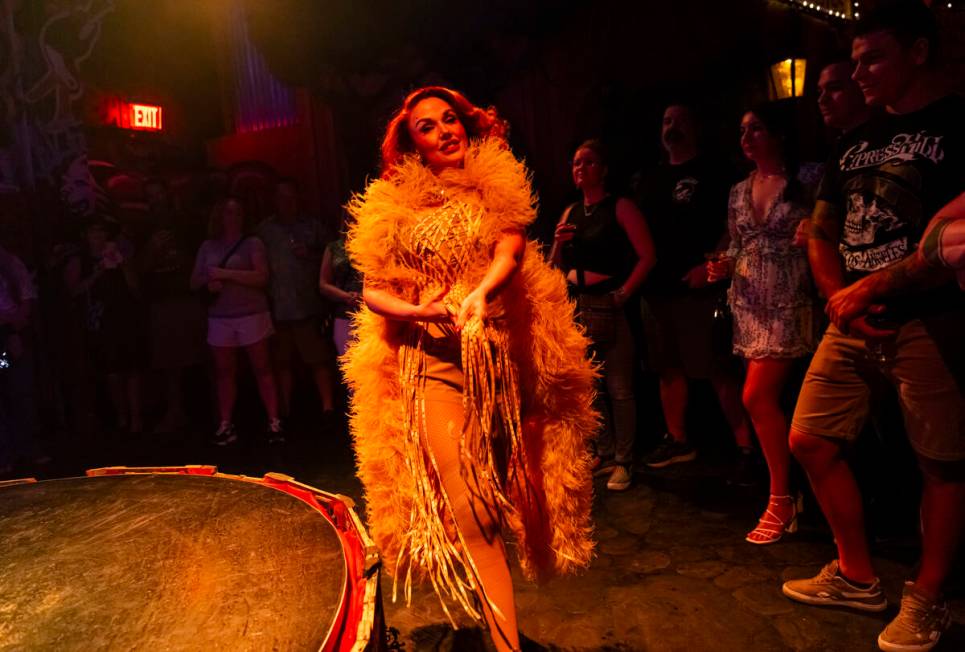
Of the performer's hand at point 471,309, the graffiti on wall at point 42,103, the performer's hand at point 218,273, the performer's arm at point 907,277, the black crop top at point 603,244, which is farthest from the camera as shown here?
the graffiti on wall at point 42,103

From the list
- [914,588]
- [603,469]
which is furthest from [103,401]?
[914,588]

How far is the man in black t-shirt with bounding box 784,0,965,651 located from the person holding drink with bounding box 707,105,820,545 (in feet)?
2.03

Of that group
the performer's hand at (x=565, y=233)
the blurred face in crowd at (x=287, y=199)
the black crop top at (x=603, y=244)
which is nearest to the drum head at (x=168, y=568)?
the performer's hand at (x=565, y=233)

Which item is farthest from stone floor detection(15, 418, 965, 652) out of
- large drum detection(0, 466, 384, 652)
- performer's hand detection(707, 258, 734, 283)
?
performer's hand detection(707, 258, 734, 283)

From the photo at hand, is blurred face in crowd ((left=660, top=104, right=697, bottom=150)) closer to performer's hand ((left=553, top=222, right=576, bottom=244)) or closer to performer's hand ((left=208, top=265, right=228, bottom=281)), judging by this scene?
performer's hand ((left=553, top=222, right=576, bottom=244))

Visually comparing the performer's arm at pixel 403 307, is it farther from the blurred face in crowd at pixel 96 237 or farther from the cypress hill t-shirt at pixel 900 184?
the blurred face in crowd at pixel 96 237

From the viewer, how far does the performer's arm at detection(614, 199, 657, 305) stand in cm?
395

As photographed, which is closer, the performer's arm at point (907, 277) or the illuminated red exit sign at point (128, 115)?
the performer's arm at point (907, 277)

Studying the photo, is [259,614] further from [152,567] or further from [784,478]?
[784,478]

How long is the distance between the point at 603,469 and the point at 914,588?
211 centimetres

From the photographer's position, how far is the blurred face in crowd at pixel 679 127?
4.04 meters

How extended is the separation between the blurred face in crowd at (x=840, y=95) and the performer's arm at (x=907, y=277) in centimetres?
Answer: 102

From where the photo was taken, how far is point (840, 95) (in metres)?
2.79

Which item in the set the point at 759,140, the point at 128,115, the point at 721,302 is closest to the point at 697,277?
the point at 721,302
